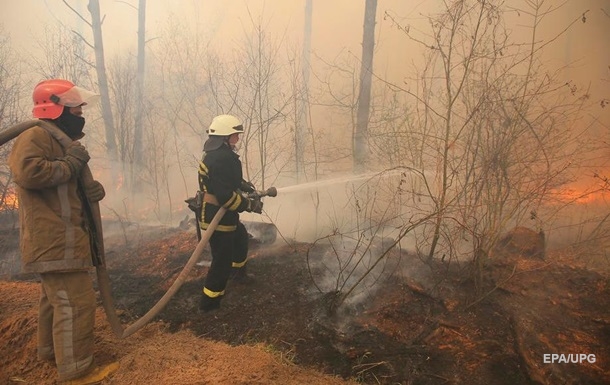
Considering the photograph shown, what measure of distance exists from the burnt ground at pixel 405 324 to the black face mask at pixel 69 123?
190 cm

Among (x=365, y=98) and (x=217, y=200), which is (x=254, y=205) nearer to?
(x=217, y=200)

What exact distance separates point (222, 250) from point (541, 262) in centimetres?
364

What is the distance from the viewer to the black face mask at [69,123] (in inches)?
113

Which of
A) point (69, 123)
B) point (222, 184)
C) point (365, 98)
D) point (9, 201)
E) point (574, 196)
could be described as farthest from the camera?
point (365, 98)

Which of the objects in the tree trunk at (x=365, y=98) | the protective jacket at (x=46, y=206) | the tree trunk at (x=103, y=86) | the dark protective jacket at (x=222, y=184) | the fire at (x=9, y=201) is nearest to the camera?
the protective jacket at (x=46, y=206)

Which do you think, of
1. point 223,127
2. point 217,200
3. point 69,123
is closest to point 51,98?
point 69,123

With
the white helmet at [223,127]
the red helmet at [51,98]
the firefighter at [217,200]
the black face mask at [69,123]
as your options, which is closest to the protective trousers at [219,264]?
the firefighter at [217,200]

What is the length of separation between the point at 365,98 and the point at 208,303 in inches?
229

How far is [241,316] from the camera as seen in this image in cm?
380

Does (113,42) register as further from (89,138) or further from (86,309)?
(86,309)

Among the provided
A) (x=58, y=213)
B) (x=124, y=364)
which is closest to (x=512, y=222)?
(x=124, y=364)

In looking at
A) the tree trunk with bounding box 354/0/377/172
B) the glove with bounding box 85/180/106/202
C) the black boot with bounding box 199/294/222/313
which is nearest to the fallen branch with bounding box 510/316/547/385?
the black boot with bounding box 199/294/222/313

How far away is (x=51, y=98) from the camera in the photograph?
9.12 feet
